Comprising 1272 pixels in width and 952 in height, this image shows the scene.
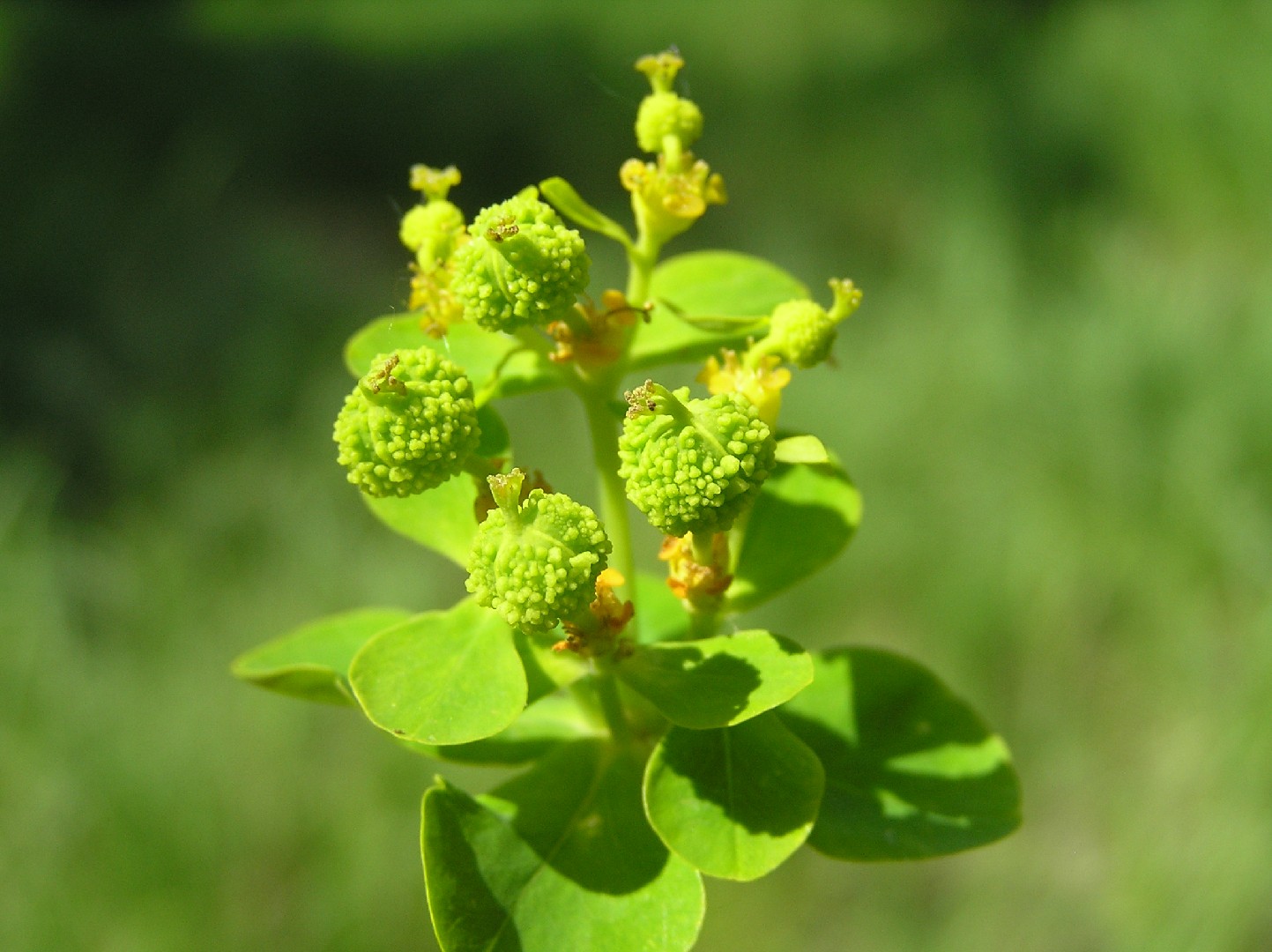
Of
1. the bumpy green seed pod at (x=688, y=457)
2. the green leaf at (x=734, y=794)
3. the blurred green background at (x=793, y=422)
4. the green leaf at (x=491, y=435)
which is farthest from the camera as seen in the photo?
the blurred green background at (x=793, y=422)

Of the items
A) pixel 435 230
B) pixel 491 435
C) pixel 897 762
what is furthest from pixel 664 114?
pixel 897 762

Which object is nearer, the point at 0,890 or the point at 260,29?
the point at 0,890

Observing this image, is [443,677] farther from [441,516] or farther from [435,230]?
[435,230]

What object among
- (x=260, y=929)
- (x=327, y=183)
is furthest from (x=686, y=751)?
(x=327, y=183)

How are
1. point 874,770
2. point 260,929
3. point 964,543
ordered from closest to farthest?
1. point 874,770
2. point 260,929
3. point 964,543

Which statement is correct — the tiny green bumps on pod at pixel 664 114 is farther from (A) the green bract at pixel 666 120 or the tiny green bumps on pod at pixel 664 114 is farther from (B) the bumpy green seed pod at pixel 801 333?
(B) the bumpy green seed pod at pixel 801 333

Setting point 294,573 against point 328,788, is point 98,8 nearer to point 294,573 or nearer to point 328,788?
point 294,573

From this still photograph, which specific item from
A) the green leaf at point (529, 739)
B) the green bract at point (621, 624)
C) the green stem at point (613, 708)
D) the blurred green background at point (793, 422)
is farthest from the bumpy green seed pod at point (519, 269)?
the green leaf at point (529, 739)
